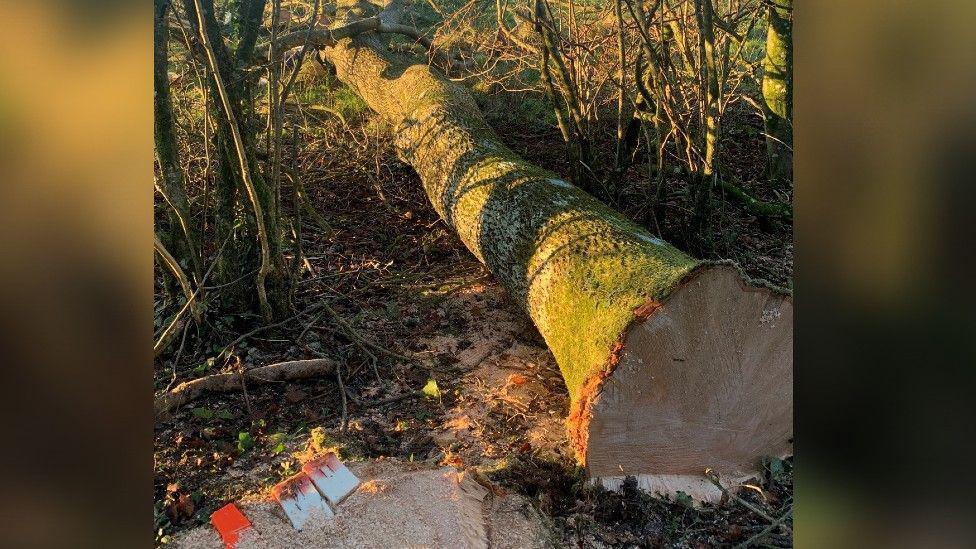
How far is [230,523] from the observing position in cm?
201

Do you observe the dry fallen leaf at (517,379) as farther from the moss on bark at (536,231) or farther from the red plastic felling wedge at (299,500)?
the red plastic felling wedge at (299,500)

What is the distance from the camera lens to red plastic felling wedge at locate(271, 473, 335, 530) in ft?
6.68

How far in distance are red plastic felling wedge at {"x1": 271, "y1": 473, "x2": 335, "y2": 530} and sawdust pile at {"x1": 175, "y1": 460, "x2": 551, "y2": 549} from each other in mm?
25

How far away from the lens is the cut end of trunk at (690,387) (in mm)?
2445

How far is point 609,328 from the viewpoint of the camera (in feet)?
8.39

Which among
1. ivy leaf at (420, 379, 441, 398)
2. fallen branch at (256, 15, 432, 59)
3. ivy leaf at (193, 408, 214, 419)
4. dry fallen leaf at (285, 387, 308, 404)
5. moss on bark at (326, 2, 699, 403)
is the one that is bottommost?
ivy leaf at (420, 379, 441, 398)

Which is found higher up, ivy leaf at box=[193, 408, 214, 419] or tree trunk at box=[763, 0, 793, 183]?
tree trunk at box=[763, 0, 793, 183]

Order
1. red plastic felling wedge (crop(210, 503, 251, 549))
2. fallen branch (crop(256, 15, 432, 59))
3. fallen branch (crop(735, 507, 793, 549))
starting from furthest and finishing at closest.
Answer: fallen branch (crop(256, 15, 432, 59))
fallen branch (crop(735, 507, 793, 549))
red plastic felling wedge (crop(210, 503, 251, 549))

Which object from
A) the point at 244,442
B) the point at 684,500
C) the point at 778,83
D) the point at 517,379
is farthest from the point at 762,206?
the point at 244,442

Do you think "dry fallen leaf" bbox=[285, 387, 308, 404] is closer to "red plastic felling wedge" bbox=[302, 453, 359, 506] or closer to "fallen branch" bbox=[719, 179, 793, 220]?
"red plastic felling wedge" bbox=[302, 453, 359, 506]

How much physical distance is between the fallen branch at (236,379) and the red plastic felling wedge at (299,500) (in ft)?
3.23

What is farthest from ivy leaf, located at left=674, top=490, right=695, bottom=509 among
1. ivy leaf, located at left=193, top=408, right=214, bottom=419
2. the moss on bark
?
ivy leaf, located at left=193, top=408, right=214, bottom=419

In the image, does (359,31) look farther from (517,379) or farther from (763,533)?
(763,533)
